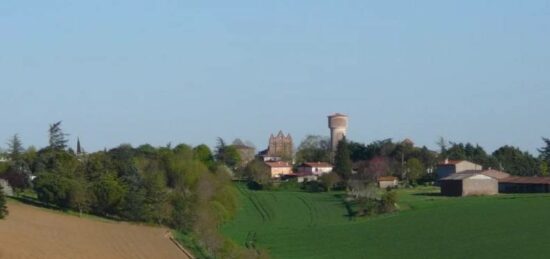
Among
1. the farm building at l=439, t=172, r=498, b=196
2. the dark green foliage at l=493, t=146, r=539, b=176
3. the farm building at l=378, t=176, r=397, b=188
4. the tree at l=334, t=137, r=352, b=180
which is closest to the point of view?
the farm building at l=439, t=172, r=498, b=196

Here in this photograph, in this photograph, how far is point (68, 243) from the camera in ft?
149

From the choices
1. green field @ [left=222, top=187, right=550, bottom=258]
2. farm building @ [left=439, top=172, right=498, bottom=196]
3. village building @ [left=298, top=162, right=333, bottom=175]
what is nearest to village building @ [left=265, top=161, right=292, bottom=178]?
village building @ [left=298, top=162, right=333, bottom=175]

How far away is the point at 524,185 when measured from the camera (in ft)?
297

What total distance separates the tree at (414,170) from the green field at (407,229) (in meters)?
23.7

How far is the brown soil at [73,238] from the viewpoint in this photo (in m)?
41.3

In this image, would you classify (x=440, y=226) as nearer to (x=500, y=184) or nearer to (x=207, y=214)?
(x=207, y=214)

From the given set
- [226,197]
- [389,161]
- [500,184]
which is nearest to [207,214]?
[226,197]

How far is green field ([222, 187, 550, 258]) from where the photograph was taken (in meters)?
48.1

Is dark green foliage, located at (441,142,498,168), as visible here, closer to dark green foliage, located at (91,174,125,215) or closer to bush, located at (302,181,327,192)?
bush, located at (302,181,327,192)

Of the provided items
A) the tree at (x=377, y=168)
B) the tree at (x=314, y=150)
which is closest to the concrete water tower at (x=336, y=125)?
the tree at (x=314, y=150)

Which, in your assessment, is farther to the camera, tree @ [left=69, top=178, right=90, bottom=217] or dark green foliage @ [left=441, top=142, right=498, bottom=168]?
dark green foliage @ [left=441, top=142, right=498, bottom=168]

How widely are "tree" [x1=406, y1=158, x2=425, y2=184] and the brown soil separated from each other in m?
50.6

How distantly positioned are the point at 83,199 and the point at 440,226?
19851 mm

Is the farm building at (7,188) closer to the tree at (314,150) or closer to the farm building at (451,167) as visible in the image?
the farm building at (451,167)
